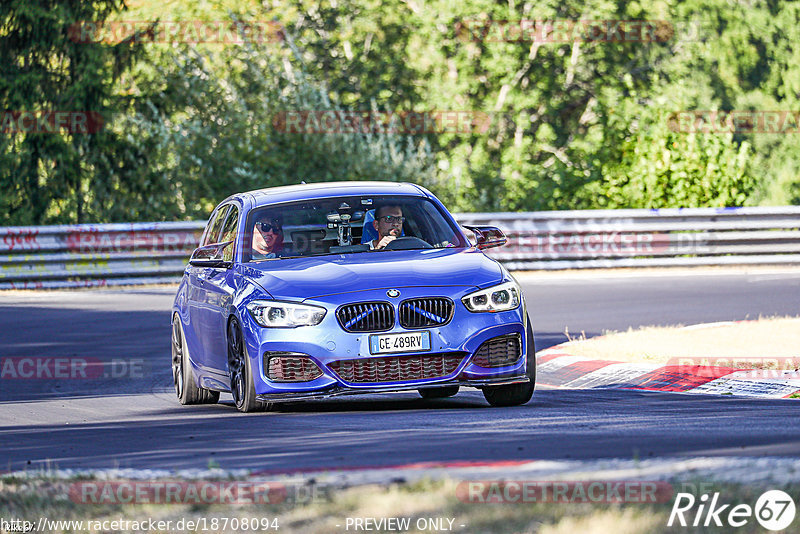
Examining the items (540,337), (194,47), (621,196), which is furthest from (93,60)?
(540,337)

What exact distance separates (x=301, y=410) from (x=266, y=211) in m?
1.70

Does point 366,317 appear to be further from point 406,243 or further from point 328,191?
point 328,191

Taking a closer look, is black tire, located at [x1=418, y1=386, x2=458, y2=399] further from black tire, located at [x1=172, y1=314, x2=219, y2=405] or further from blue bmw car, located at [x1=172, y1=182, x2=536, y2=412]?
black tire, located at [x1=172, y1=314, x2=219, y2=405]

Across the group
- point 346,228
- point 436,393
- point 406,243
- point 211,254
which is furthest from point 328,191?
point 436,393

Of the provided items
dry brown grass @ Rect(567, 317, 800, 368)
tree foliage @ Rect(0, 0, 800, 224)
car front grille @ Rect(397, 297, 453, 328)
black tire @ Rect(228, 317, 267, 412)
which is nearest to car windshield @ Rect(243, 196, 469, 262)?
black tire @ Rect(228, 317, 267, 412)

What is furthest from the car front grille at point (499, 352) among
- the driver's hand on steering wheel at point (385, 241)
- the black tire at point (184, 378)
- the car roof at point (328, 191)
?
the black tire at point (184, 378)

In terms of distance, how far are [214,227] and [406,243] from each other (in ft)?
7.76

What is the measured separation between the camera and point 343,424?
958 centimetres

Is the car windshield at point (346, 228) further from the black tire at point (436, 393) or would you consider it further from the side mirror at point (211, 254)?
the black tire at point (436, 393)

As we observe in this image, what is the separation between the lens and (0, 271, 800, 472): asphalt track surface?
7.72 metres

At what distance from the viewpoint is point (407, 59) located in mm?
43812

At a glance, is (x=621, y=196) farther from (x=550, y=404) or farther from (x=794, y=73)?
(x=794, y=73)

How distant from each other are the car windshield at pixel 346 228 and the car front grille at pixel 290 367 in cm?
126

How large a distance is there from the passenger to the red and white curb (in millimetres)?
2920
